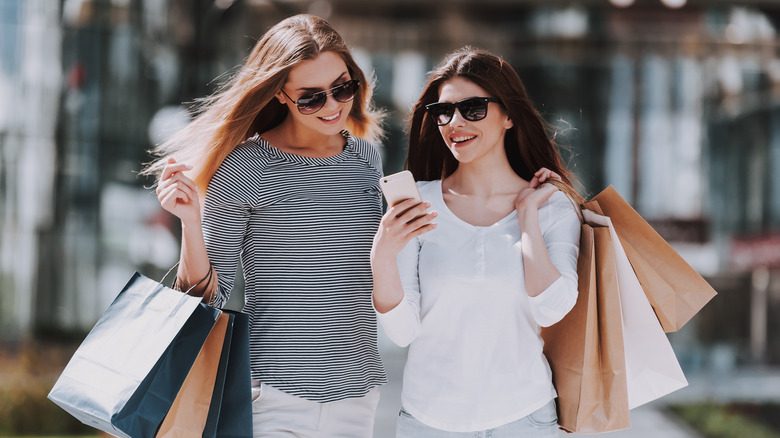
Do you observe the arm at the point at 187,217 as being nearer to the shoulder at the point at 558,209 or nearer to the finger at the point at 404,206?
the finger at the point at 404,206

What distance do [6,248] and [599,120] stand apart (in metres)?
10.5

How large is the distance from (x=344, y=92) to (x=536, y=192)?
65 cm

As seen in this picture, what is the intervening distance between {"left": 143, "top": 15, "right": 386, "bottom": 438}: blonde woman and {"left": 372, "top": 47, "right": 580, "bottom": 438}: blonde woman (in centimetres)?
20

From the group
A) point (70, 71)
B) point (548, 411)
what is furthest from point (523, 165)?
point (70, 71)

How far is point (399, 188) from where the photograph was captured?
2111 millimetres

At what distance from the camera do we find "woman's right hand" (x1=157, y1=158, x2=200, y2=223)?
219 cm

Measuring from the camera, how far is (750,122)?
15258 mm

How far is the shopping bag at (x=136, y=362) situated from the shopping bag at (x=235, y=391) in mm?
105

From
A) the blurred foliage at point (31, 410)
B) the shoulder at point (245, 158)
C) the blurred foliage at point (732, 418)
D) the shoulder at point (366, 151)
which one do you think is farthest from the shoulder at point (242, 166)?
the blurred foliage at point (732, 418)

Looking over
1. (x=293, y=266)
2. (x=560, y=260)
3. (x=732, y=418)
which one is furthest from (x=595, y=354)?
(x=732, y=418)

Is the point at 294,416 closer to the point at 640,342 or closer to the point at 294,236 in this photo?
the point at 294,236

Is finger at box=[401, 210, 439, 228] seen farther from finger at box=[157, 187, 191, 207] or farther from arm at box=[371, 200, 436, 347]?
finger at box=[157, 187, 191, 207]

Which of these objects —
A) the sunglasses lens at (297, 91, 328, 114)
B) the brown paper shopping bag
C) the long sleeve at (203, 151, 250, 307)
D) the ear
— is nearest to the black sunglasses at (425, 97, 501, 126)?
the ear

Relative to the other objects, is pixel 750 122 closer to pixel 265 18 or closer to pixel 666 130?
pixel 666 130
